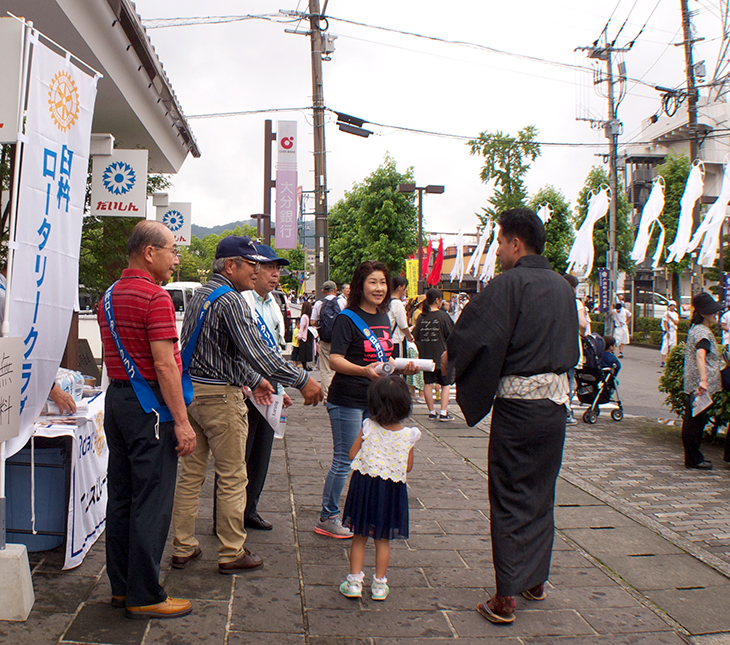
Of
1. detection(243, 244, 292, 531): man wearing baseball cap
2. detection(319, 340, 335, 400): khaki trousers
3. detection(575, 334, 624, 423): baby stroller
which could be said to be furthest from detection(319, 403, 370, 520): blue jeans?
detection(319, 340, 335, 400): khaki trousers

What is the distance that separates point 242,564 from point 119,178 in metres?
6.25

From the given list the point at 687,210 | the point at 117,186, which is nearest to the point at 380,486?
the point at 117,186

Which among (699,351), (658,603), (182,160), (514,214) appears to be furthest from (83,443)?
(182,160)

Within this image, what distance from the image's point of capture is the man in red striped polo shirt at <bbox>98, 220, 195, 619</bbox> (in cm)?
290

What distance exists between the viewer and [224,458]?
3.49 meters

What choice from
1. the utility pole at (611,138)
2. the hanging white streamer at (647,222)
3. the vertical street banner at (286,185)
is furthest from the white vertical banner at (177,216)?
the utility pole at (611,138)

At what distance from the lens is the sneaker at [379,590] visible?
10.8 feet

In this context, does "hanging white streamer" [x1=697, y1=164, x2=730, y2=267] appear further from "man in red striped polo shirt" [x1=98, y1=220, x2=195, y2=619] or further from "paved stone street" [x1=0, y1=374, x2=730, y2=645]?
"man in red striped polo shirt" [x1=98, y1=220, x2=195, y2=619]

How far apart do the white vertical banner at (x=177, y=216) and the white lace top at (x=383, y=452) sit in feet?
38.1

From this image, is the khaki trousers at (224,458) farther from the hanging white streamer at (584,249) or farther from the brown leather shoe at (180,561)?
the hanging white streamer at (584,249)

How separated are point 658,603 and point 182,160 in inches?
476

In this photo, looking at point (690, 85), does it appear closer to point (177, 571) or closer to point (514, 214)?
point (514, 214)

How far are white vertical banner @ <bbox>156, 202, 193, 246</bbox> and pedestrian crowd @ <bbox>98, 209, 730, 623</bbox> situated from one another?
11.0m

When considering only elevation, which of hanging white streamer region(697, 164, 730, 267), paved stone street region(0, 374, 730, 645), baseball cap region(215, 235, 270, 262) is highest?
hanging white streamer region(697, 164, 730, 267)
